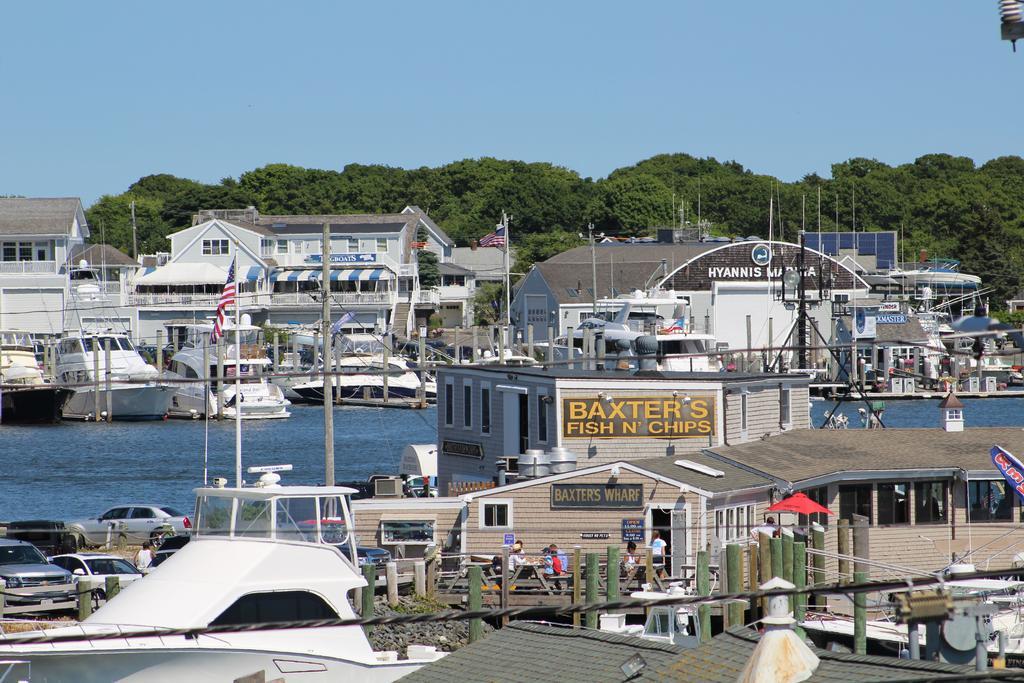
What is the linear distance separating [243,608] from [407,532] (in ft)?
32.4

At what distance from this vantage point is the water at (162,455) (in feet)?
197

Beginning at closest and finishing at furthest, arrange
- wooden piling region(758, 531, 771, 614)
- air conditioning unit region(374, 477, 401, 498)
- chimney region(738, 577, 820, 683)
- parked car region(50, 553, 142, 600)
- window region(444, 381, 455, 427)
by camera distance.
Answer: chimney region(738, 577, 820, 683)
wooden piling region(758, 531, 771, 614)
parked car region(50, 553, 142, 600)
air conditioning unit region(374, 477, 401, 498)
window region(444, 381, 455, 427)

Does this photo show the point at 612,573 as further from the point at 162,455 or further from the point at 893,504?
the point at 162,455

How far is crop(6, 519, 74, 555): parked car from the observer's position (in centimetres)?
Result: 3738

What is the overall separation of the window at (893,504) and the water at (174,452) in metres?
32.3

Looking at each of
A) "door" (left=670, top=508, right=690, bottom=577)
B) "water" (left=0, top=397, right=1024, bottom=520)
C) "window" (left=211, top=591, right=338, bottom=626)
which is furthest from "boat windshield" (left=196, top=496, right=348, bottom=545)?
"water" (left=0, top=397, right=1024, bottom=520)

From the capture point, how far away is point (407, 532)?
3198 cm

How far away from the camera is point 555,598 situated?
91.7 ft

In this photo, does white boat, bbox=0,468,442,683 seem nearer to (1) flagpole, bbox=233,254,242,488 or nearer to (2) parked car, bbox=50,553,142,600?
(1) flagpole, bbox=233,254,242,488

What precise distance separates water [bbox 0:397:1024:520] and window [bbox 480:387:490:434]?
2177cm

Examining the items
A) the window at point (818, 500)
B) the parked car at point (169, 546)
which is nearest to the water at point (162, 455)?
the parked car at point (169, 546)

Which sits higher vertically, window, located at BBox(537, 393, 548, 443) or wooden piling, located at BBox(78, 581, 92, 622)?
window, located at BBox(537, 393, 548, 443)

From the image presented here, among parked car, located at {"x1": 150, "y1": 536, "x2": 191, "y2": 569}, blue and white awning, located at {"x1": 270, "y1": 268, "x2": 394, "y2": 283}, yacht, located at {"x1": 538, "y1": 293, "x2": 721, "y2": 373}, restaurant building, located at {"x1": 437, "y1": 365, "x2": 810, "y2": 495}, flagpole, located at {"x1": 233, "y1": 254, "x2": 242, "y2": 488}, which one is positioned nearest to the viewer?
flagpole, located at {"x1": 233, "y1": 254, "x2": 242, "y2": 488}

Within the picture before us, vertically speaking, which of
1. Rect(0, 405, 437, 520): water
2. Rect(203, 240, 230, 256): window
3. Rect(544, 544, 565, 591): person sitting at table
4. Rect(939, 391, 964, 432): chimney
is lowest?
Rect(0, 405, 437, 520): water
